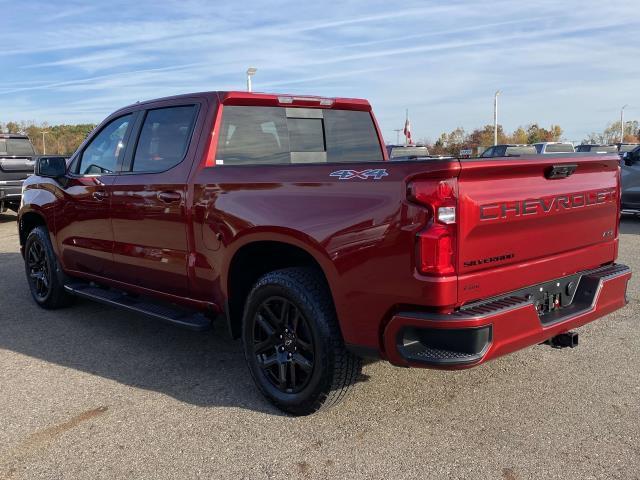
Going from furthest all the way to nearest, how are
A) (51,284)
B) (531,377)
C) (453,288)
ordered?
(51,284), (531,377), (453,288)

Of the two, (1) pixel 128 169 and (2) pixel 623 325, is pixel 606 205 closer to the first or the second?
(2) pixel 623 325

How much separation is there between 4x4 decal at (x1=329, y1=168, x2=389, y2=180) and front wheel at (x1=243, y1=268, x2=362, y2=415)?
2.14 ft

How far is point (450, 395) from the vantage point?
3758 mm

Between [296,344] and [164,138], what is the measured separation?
195 centimetres

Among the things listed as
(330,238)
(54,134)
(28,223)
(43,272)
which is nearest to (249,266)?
(330,238)

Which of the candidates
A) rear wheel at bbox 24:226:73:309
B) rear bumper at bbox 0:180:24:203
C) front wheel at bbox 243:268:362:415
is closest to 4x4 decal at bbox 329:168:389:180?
front wheel at bbox 243:268:362:415

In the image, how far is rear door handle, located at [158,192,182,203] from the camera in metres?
4.08

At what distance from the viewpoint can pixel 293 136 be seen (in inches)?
178

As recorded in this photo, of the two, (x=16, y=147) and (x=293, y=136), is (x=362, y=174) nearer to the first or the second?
(x=293, y=136)

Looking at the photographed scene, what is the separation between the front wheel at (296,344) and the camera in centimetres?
326

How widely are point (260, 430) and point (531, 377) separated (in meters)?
1.88

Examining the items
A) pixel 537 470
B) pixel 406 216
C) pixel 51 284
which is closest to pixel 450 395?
pixel 537 470

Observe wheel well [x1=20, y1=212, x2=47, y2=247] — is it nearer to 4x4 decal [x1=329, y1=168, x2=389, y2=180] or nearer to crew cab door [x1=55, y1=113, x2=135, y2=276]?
crew cab door [x1=55, y1=113, x2=135, y2=276]

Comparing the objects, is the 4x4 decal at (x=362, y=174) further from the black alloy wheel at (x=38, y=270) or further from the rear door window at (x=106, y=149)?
the black alloy wheel at (x=38, y=270)
